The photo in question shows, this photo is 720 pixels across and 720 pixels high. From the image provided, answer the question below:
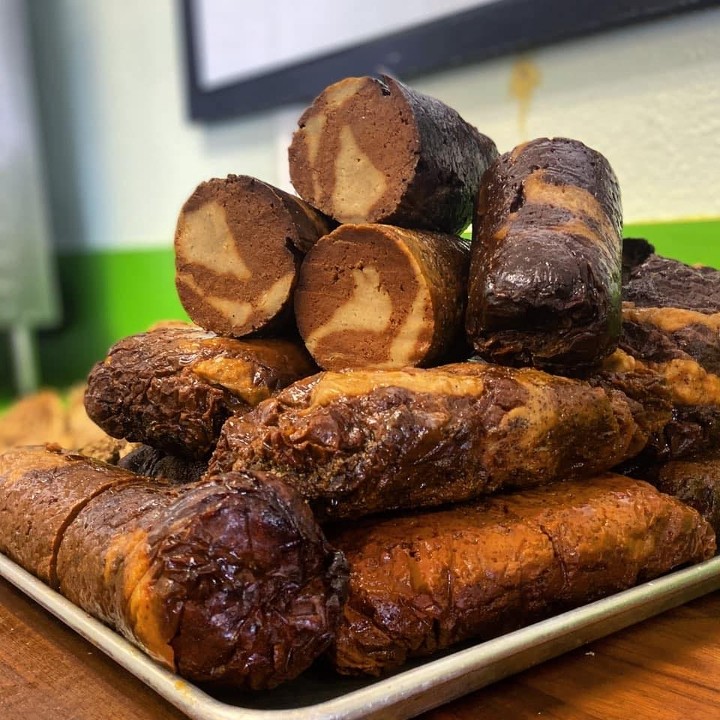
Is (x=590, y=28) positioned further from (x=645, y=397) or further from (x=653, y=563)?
(x=653, y=563)

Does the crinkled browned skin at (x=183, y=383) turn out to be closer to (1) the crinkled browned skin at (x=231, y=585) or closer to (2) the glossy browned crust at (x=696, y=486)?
(1) the crinkled browned skin at (x=231, y=585)

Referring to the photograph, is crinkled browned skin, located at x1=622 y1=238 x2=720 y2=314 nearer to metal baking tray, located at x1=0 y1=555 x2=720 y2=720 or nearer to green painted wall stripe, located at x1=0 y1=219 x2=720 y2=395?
metal baking tray, located at x1=0 y1=555 x2=720 y2=720

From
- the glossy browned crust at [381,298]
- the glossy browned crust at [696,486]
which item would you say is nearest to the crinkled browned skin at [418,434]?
the glossy browned crust at [381,298]

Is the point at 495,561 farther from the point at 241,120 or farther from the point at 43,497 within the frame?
the point at 241,120

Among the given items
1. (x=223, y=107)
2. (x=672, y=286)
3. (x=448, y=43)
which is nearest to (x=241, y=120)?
(x=223, y=107)

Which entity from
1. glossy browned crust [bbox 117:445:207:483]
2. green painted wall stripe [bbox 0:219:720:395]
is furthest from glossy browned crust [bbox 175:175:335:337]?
green painted wall stripe [bbox 0:219:720:395]
